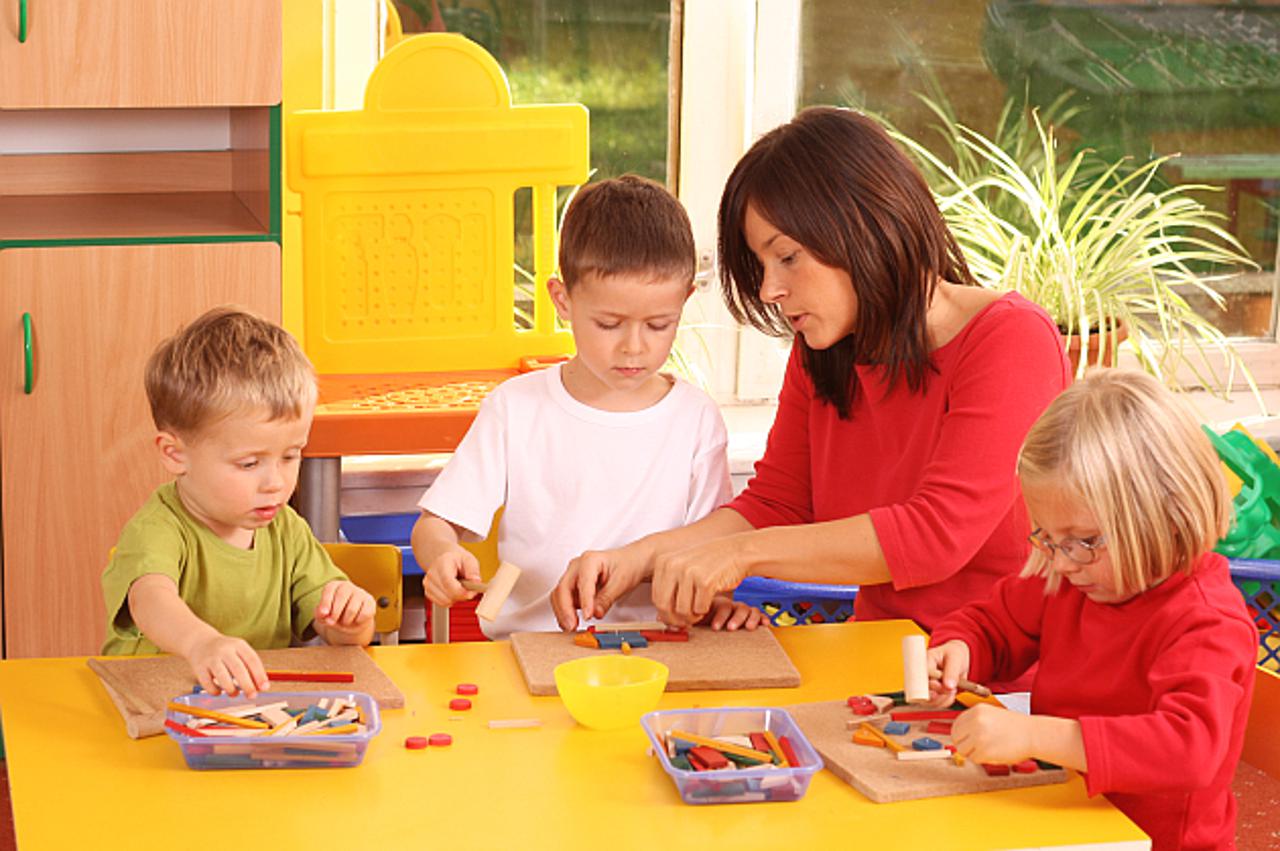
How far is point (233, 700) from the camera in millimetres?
1431

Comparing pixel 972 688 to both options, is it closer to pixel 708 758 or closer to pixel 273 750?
pixel 708 758

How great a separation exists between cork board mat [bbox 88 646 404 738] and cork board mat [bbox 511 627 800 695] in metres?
0.14

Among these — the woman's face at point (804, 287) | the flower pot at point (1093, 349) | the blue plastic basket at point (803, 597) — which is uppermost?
the woman's face at point (804, 287)

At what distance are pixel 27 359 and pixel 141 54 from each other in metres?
0.50

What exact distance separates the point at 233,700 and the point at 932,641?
0.65 metres

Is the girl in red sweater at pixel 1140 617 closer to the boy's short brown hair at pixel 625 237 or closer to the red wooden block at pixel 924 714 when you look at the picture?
the red wooden block at pixel 924 714

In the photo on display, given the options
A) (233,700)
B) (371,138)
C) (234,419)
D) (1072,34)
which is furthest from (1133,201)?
(233,700)

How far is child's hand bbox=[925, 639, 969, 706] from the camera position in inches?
59.1

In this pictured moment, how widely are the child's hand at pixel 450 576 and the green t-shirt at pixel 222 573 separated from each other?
11cm

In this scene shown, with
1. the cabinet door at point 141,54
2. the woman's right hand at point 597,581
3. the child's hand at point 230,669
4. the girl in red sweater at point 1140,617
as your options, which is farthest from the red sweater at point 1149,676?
the cabinet door at point 141,54

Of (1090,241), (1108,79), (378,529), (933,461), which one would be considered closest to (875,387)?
(933,461)

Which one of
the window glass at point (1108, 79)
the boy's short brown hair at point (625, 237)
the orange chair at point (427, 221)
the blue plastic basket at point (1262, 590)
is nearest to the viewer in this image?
the boy's short brown hair at point (625, 237)

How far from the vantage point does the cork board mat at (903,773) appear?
4.35ft

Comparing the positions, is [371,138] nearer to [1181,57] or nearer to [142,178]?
[142,178]
